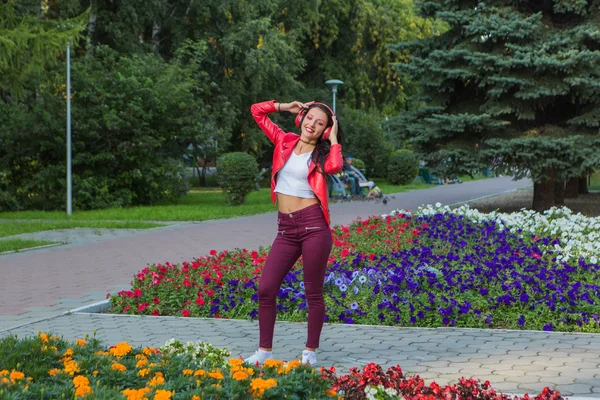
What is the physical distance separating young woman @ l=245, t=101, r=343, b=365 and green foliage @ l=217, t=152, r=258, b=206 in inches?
686

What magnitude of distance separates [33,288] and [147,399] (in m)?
6.47

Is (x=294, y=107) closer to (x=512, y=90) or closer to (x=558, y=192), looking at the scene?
(x=512, y=90)

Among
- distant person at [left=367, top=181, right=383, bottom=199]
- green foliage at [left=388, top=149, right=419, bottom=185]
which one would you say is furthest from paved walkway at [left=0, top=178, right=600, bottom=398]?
green foliage at [left=388, top=149, right=419, bottom=185]

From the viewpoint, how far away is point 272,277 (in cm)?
554

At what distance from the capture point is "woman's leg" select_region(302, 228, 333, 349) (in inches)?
215

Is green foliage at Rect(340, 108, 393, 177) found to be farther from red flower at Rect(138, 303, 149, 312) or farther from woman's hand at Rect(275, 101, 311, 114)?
woman's hand at Rect(275, 101, 311, 114)

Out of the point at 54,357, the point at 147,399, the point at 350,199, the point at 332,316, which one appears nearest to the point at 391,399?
the point at 147,399

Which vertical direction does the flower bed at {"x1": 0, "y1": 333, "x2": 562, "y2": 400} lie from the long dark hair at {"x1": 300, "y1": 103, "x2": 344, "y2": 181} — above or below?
below

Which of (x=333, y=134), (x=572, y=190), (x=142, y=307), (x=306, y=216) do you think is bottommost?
(x=572, y=190)

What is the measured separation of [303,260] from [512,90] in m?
14.3

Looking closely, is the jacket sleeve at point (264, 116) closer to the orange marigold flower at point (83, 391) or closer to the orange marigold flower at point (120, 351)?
the orange marigold flower at point (120, 351)

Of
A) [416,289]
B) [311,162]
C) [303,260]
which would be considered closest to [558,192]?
[416,289]

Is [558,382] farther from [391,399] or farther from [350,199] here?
[350,199]

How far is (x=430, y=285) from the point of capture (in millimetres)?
7980
